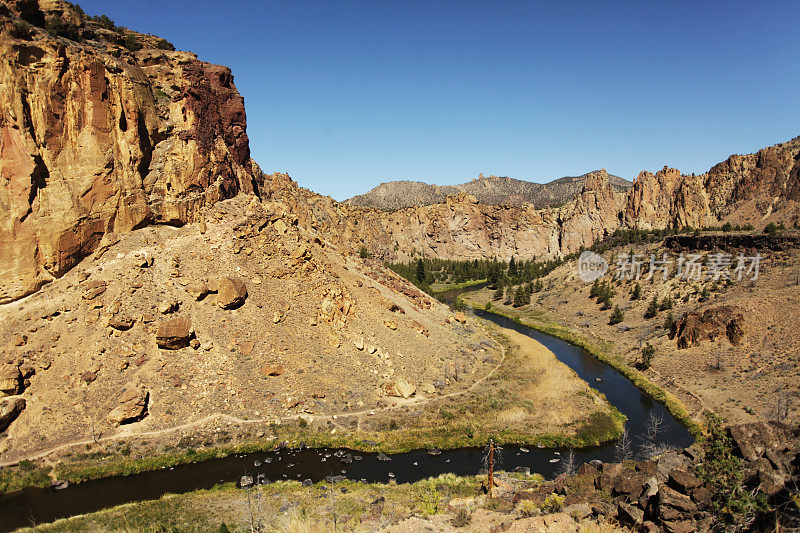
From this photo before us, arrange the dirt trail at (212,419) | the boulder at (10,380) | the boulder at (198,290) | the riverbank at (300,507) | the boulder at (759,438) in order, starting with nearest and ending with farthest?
the boulder at (759,438) < the riverbank at (300,507) < the dirt trail at (212,419) < the boulder at (10,380) < the boulder at (198,290)

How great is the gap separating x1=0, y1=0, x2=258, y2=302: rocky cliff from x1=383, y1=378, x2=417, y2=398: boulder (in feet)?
83.1

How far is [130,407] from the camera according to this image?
2973 cm

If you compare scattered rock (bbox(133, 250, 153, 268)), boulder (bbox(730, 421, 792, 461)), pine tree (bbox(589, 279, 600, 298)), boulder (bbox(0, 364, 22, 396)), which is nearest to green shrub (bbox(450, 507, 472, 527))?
boulder (bbox(730, 421, 792, 461))

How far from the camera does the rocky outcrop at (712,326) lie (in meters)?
45.1

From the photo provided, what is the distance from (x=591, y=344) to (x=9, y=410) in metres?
61.3

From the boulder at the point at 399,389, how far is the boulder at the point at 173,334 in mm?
16978

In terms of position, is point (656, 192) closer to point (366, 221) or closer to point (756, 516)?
point (366, 221)

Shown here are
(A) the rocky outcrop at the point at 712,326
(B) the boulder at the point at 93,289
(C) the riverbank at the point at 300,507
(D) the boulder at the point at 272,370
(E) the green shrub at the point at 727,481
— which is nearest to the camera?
(E) the green shrub at the point at 727,481

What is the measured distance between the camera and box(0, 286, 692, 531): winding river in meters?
23.6

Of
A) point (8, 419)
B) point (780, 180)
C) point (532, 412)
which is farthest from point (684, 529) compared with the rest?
point (780, 180)

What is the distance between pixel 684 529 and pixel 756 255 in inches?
2451

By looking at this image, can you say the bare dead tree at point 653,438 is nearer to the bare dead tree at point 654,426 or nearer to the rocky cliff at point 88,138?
the bare dead tree at point 654,426

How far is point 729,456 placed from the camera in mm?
14852

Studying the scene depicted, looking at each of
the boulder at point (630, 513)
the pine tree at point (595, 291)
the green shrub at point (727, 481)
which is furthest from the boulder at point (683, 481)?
the pine tree at point (595, 291)
